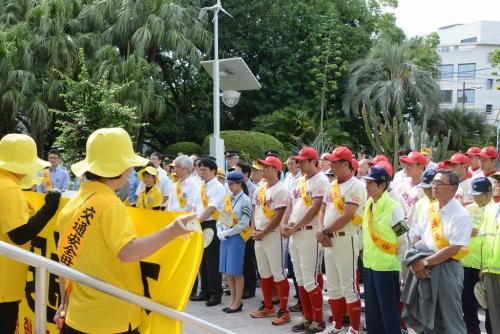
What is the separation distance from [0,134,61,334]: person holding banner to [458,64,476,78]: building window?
2628 inches

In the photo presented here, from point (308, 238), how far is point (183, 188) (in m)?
2.56

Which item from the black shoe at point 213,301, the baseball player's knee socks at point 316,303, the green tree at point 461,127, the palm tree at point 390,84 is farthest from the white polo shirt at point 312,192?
the green tree at point 461,127

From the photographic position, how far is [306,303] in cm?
632

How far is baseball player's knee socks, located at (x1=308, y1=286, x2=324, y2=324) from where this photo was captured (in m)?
6.11

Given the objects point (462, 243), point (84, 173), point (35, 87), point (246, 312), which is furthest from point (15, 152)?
point (35, 87)

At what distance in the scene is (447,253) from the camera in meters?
4.52

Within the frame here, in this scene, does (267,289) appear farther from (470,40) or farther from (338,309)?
(470,40)

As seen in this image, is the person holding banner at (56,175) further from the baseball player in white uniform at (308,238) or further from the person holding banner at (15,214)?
the person holding banner at (15,214)

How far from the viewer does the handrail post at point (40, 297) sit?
105 inches

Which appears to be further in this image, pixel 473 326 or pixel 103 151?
pixel 473 326

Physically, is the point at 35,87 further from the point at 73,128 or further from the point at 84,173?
the point at 84,173

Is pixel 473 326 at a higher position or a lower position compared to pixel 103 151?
lower

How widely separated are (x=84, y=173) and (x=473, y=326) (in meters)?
4.63

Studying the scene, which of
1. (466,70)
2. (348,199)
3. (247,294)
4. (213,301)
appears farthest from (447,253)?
(466,70)
